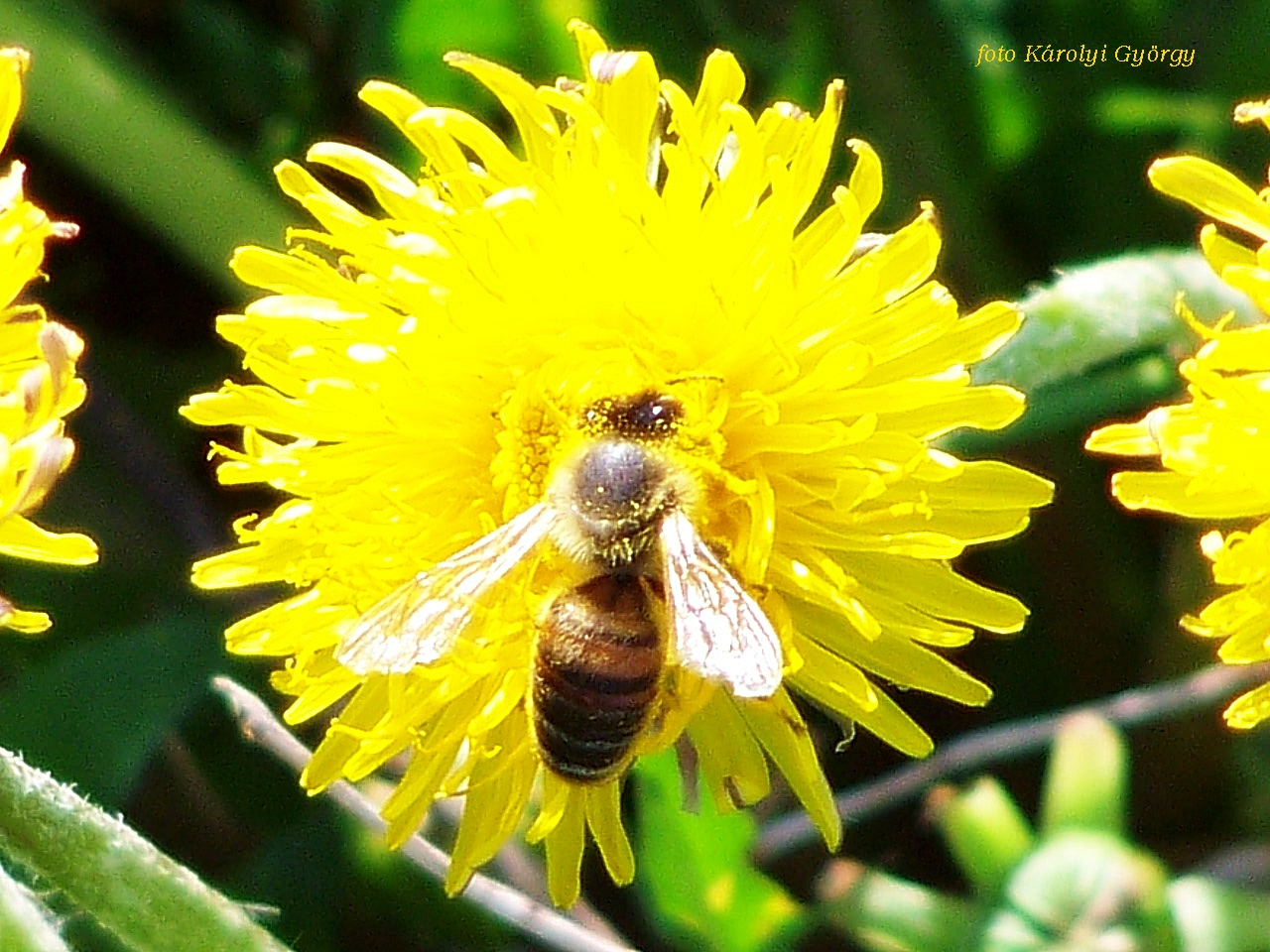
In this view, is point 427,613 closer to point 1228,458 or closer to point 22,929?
point 22,929

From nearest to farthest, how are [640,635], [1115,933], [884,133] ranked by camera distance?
[640,635] → [1115,933] → [884,133]

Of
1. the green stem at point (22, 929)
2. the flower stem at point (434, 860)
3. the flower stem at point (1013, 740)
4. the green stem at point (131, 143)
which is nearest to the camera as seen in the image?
the green stem at point (22, 929)

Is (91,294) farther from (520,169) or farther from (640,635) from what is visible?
(640,635)

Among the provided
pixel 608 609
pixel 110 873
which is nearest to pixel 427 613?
pixel 608 609

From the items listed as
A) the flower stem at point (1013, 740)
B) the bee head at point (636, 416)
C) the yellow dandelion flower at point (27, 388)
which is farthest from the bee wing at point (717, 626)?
the flower stem at point (1013, 740)

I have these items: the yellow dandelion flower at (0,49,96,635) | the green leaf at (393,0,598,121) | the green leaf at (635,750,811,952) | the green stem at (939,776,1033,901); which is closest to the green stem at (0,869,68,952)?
the yellow dandelion flower at (0,49,96,635)

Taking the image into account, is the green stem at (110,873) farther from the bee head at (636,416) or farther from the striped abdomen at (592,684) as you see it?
the bee head at (636,416)

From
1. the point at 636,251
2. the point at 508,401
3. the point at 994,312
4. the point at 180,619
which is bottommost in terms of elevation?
the point at 180,619

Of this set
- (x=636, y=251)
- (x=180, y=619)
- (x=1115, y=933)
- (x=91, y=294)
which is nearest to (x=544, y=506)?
(x=636, y=251)
